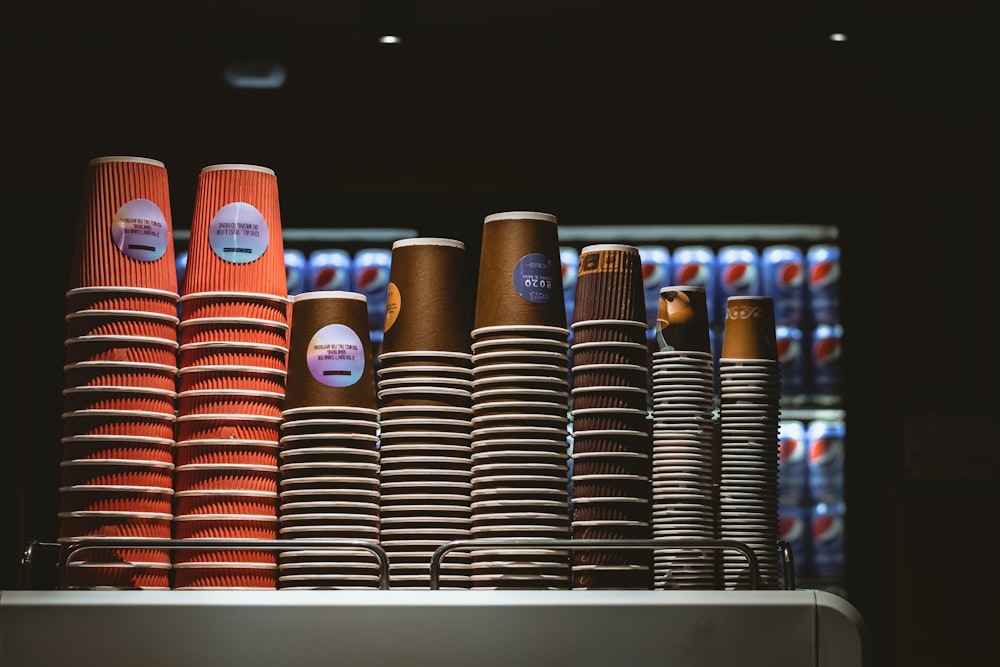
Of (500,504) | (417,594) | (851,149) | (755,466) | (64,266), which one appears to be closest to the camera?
(417,594)

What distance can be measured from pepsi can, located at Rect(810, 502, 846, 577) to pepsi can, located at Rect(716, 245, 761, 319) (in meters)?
0.68

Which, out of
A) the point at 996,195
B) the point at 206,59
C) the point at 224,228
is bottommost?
the point at 224,228

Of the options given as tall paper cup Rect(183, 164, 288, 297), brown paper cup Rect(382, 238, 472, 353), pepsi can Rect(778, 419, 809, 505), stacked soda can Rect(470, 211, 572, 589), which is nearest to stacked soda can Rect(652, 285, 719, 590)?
stacked soda can Rect(470, 211, 572, 589)

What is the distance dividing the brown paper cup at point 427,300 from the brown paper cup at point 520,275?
30 mm

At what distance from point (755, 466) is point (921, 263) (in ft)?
8.09

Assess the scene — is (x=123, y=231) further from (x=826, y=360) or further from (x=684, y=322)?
(x=826, y=360)

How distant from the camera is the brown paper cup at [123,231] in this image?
4.12 ft

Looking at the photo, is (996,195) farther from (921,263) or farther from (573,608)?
(573,608)

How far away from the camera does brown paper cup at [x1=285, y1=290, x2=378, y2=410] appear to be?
125 centimetres

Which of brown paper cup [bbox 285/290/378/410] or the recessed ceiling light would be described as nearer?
brown paper cup [bbox 285/290/378/410]

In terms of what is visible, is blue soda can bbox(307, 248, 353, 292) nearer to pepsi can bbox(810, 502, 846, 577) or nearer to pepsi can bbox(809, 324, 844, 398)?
pepsi can bbox(809, 324, 844, 398)

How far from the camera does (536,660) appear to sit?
43.4 inches

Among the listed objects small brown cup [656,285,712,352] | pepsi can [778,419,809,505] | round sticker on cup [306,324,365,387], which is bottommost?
pepsi can [778,419,809,505]

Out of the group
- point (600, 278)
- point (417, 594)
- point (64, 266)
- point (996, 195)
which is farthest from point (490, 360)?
point (996, 195)
